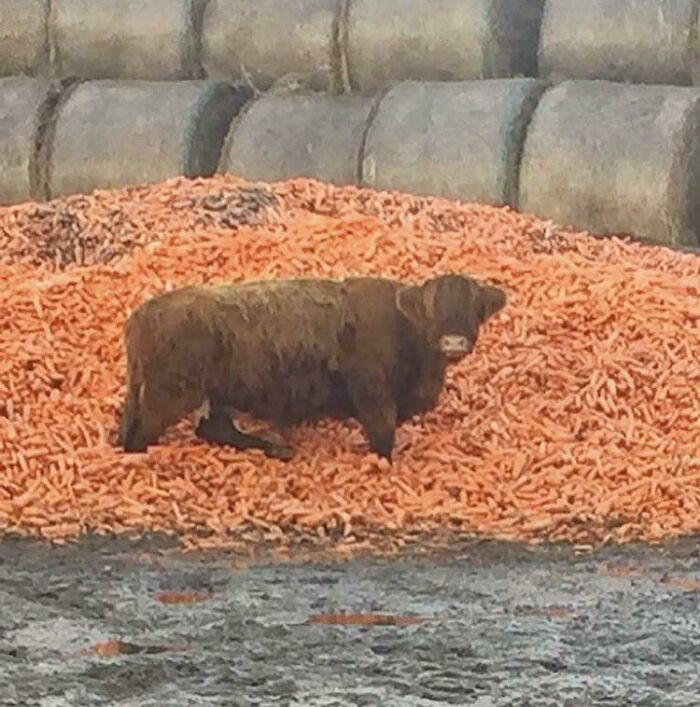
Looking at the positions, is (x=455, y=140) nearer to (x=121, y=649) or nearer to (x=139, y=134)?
(x=139, y=134)

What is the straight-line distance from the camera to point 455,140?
273 inches

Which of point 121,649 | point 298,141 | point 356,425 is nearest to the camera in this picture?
point 121,649

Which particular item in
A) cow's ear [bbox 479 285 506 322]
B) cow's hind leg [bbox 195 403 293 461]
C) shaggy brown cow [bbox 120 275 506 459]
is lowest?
cow's hind leg [bbox 195 403 293 461]

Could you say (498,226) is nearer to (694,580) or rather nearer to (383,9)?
(383,9)

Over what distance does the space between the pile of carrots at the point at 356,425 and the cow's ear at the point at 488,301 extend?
1.05 feet

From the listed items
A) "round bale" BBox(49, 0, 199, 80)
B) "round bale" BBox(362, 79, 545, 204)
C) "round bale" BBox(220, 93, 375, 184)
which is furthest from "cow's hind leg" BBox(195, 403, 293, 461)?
"round bale" BBox(49, 0, 199, 80)

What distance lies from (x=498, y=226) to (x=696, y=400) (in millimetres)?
1776

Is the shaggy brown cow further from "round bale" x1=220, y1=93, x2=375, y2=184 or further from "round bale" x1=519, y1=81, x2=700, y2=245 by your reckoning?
"round bale" x1=220, y1=93, x2=375, y2=184

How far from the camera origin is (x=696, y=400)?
446cm

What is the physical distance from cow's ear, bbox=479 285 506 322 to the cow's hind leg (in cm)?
55

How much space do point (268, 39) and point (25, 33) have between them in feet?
3.90

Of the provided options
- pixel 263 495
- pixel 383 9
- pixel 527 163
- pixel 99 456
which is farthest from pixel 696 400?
pixel 383 9

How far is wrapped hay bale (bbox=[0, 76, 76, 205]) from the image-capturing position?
300 inches

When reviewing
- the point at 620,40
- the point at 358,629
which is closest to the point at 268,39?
the point at 620,40
